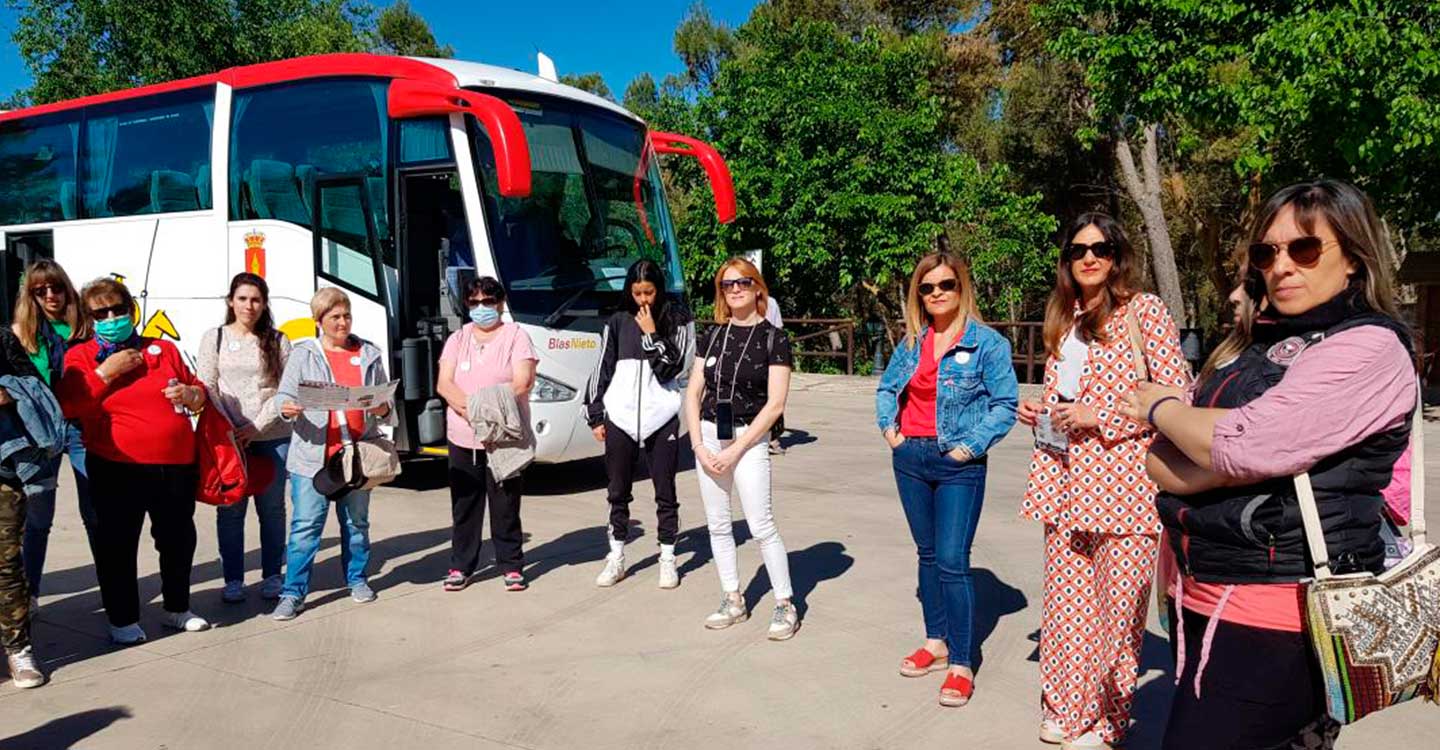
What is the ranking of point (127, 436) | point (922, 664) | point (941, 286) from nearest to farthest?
1. point (941, 286)
2. point (922, 664)
3. point (127, 436)

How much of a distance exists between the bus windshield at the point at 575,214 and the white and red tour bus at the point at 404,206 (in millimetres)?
18

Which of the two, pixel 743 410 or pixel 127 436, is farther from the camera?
pixel 743 410

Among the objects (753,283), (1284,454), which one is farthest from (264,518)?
(1284,454)

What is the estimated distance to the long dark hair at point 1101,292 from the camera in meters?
3.92

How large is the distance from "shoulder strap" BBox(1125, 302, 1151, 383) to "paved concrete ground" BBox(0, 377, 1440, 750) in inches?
56.9

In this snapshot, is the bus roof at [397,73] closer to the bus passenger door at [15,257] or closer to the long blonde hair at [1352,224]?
the bus passenger door at [15,257]

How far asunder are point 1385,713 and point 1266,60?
34.4 ft

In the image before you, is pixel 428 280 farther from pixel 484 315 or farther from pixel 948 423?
pixel 948 423

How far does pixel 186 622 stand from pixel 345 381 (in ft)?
4.79

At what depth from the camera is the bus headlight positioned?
9.00 meters

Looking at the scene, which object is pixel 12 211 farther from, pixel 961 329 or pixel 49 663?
pixel 961 329

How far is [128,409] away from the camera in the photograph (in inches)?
209

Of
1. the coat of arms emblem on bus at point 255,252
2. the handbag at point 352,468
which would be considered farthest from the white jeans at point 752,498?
the coat of arms emblem on bus at point 255,252

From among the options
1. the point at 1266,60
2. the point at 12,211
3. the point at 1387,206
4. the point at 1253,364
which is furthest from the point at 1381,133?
the point at 12,211
